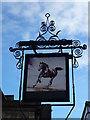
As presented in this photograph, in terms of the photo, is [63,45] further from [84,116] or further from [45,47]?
[84,116]

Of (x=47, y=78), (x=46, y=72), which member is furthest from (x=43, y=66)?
(x=47, y=78)

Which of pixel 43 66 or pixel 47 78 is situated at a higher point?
pixel 43 66

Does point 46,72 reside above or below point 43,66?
below

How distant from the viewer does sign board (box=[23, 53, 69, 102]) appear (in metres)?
7.04

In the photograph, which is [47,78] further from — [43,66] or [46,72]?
[43,66]

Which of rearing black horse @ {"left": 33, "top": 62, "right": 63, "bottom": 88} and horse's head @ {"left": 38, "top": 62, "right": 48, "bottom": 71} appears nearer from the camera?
rearing black horse @ {"left": 33, "top": 62, "right": 63, "bottom": 88}

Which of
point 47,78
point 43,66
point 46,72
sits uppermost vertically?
point 43,66

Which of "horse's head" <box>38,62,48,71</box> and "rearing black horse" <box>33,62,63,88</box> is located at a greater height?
"horse's head" <box>38,62,48,71</box>

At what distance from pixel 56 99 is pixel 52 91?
0.81ft

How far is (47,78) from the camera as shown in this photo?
7273 millimetres

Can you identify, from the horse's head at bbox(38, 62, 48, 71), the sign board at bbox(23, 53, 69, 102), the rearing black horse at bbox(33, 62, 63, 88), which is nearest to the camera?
the sign board at bbox(23, 53, 69, 102)

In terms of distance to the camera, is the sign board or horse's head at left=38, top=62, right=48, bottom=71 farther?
horse's head at left=38, top=62, right=48, bottom=71

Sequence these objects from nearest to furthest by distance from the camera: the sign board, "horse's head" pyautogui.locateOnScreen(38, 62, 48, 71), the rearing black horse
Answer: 1. the sign board
2. the rearing black horse
3. "horse's head" pyautogui.locateOnScreen(38, 62, 48, 71)

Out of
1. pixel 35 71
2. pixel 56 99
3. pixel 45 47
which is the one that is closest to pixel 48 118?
pixel 56 99
